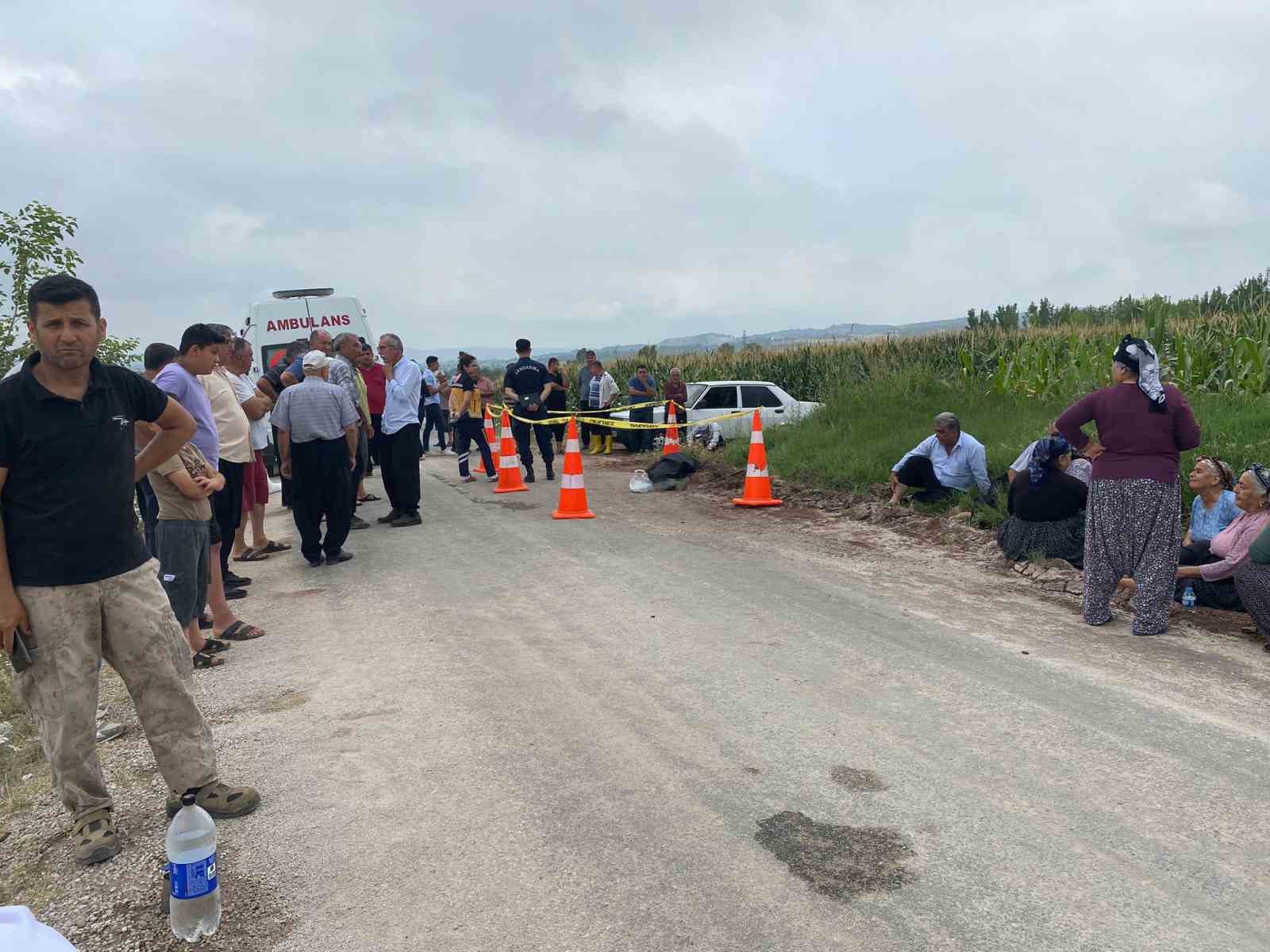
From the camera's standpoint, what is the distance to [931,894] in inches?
129

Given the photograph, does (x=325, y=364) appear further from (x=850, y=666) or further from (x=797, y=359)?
(x=797, y=359)

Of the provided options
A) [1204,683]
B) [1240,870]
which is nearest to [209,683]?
[1240,870]

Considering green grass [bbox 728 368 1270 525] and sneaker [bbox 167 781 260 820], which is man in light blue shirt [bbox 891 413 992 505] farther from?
sneaker [bbox 167 781 260 820]

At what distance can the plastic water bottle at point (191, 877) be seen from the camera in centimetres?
313

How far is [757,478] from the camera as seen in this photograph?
12.1m

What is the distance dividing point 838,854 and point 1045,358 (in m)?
13.6

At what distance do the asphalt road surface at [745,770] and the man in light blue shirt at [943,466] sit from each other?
2.70 meters

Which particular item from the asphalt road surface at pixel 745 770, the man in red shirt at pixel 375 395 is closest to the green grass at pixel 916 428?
the asphalt road surface at pixel 745 770

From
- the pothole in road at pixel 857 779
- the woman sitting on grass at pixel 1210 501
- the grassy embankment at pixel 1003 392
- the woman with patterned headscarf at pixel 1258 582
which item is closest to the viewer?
the pothole in road at pixel 857 779

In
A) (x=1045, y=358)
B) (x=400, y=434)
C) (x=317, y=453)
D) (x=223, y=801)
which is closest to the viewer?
(x=223, y=801)

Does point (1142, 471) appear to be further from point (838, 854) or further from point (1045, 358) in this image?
point (1045, 358)

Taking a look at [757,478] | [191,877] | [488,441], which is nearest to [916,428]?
[757,478]

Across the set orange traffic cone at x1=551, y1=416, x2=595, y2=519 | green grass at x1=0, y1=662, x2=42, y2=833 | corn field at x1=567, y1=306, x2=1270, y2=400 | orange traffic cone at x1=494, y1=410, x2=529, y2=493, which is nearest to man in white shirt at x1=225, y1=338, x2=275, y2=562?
green grass at x1=0, y1=662, x2=42, y2=833

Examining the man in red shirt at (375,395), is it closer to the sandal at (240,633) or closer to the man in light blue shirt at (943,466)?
the sandal at (240,633)
